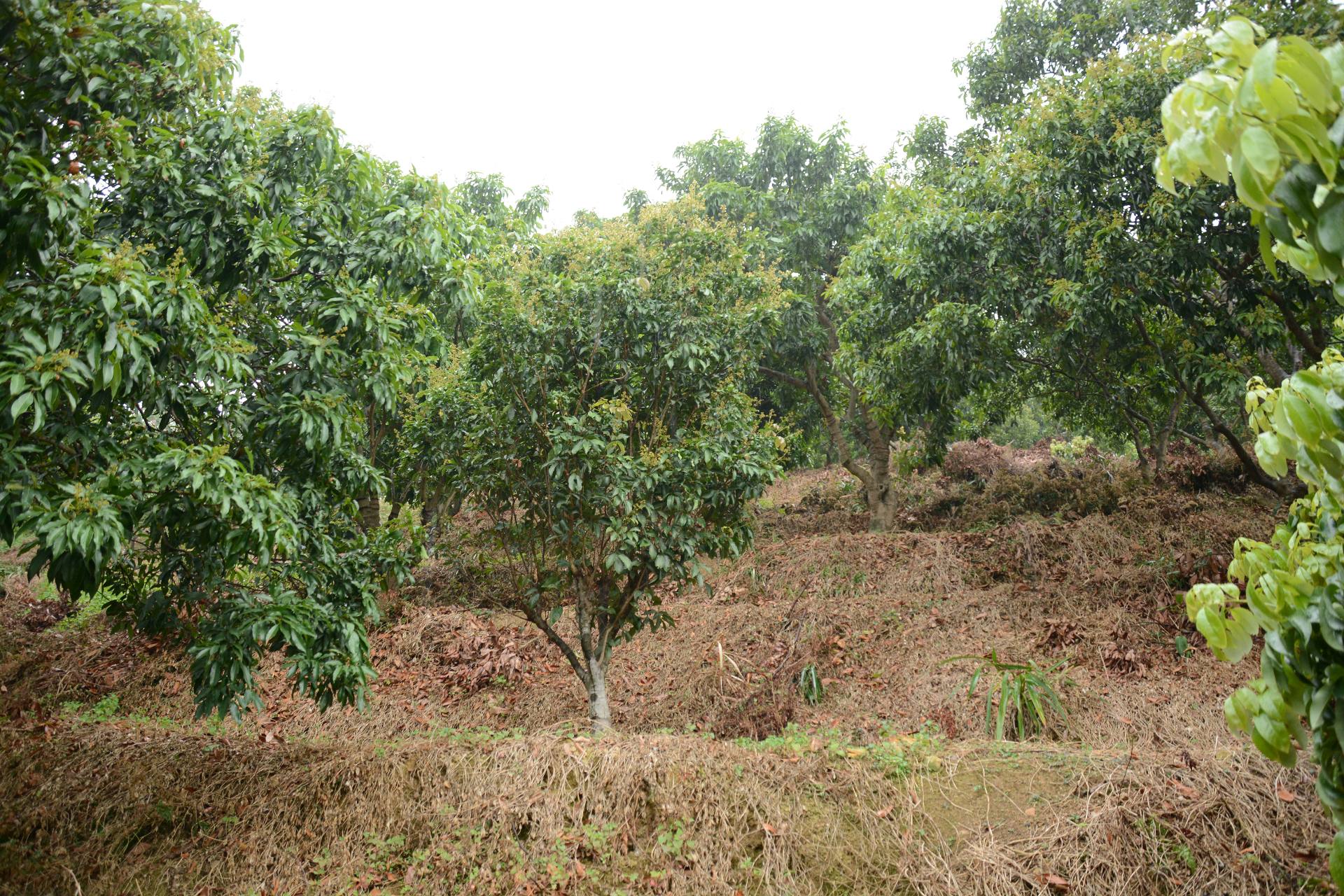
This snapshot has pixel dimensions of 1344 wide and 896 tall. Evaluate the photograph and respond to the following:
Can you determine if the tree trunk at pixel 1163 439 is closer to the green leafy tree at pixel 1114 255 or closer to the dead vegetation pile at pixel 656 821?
the green leafy tree at pixel 1114 255

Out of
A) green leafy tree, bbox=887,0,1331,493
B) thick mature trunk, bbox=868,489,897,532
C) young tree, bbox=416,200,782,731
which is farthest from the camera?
thick mature trunk, bbox=868,489,897,532

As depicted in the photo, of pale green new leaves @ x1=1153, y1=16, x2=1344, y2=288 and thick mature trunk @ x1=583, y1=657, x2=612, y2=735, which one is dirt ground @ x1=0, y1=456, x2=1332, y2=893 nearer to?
thick mature trunk @ x1=583, y1=657, x2=612, y2=735

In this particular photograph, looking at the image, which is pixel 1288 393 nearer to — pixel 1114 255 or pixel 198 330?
pixel 198 330

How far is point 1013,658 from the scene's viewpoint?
785cm

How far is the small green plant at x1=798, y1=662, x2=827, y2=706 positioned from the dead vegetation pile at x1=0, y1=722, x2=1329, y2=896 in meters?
1.89

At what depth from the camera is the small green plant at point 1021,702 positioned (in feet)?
20.6

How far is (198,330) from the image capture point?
425 cm

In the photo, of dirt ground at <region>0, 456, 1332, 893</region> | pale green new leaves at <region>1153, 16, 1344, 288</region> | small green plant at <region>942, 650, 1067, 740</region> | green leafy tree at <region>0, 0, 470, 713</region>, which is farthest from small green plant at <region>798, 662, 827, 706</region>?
pale green new leaves at <region>1153, 16, 1344, 288</region>

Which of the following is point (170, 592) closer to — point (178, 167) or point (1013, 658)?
point (178, 167)

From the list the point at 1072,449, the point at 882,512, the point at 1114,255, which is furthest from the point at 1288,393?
the point at 1072,449

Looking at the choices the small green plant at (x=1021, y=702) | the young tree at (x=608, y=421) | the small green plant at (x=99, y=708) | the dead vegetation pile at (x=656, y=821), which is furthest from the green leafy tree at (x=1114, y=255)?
the small green plant at (x=99, y=708)

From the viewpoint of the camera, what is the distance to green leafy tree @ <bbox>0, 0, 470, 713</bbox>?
3715 mm

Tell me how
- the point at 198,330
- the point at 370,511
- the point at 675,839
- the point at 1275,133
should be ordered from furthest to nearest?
the point at 370,511 < the point at 675,839 < the point at 198,330 < the point at 1275,133

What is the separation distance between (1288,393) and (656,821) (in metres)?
4.48
